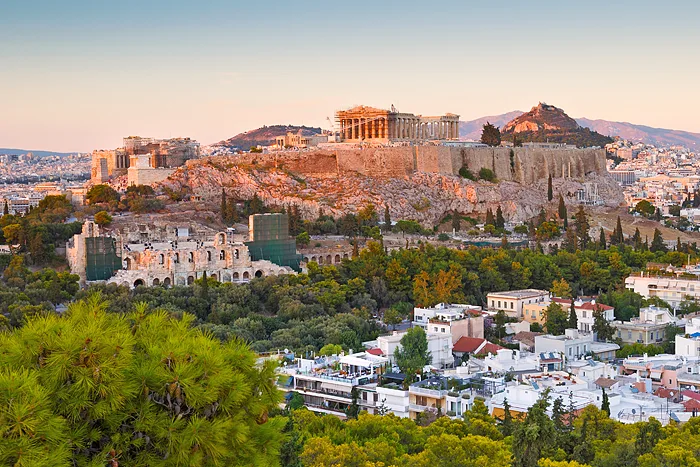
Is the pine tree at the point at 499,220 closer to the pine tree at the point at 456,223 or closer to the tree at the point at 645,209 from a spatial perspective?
the pine tree at the point at 456,223

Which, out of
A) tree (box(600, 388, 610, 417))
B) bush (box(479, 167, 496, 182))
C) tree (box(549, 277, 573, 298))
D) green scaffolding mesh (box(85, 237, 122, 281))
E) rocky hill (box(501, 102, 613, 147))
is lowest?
tree (box(600, 388, 610, 417))

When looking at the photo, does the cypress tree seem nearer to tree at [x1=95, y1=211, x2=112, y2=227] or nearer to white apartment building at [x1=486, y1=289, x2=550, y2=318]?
tree at [x1=95, y1=211, x2=112, y2=227]

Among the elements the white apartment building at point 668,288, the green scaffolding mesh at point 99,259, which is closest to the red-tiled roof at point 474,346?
the white apartment building at point 668,288

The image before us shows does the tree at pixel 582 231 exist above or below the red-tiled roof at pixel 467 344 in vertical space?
above

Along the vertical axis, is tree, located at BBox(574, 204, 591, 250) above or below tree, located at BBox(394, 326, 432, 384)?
above

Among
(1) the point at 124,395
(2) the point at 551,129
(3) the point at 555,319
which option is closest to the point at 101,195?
(3) the point at 555,319

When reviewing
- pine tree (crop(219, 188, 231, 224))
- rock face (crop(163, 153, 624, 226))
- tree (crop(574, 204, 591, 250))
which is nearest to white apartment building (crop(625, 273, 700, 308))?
tree (crop(574, 204, 591, 250))
